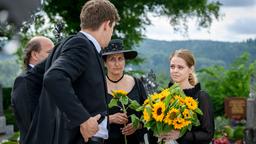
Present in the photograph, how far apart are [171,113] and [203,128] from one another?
635 mm

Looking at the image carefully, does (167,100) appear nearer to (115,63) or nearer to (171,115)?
(171,115)

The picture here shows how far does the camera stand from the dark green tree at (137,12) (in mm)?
26781

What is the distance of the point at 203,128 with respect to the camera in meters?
4.66

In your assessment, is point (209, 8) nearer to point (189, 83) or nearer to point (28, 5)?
point (28, 5)

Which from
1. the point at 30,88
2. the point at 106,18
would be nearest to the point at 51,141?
the point at 30,88

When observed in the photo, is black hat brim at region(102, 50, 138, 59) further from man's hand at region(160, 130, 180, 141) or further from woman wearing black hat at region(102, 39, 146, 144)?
man's hand at region(160, 130, 180, 141)

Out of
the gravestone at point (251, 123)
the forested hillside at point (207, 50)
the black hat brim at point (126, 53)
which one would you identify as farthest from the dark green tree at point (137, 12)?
the forested hillside at point (207, 50)

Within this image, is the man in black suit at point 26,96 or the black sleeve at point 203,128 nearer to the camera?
the man in black suit at point 26,96

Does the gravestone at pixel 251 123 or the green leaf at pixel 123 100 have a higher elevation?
the green leaf at pixel 123 100

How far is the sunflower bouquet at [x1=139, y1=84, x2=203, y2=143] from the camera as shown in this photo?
413 cm

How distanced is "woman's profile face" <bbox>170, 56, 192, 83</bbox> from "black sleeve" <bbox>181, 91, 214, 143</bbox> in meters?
0.24

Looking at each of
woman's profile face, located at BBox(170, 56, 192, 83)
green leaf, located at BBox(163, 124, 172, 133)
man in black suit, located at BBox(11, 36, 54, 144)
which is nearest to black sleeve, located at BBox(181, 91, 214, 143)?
woman's profile face, located at BBox(170, 56, 192, 83)

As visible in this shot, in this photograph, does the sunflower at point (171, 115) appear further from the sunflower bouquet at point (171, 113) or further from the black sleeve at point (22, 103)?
the black sleeve at point (22, 103)

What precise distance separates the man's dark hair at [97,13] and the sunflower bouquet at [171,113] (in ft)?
2.71
